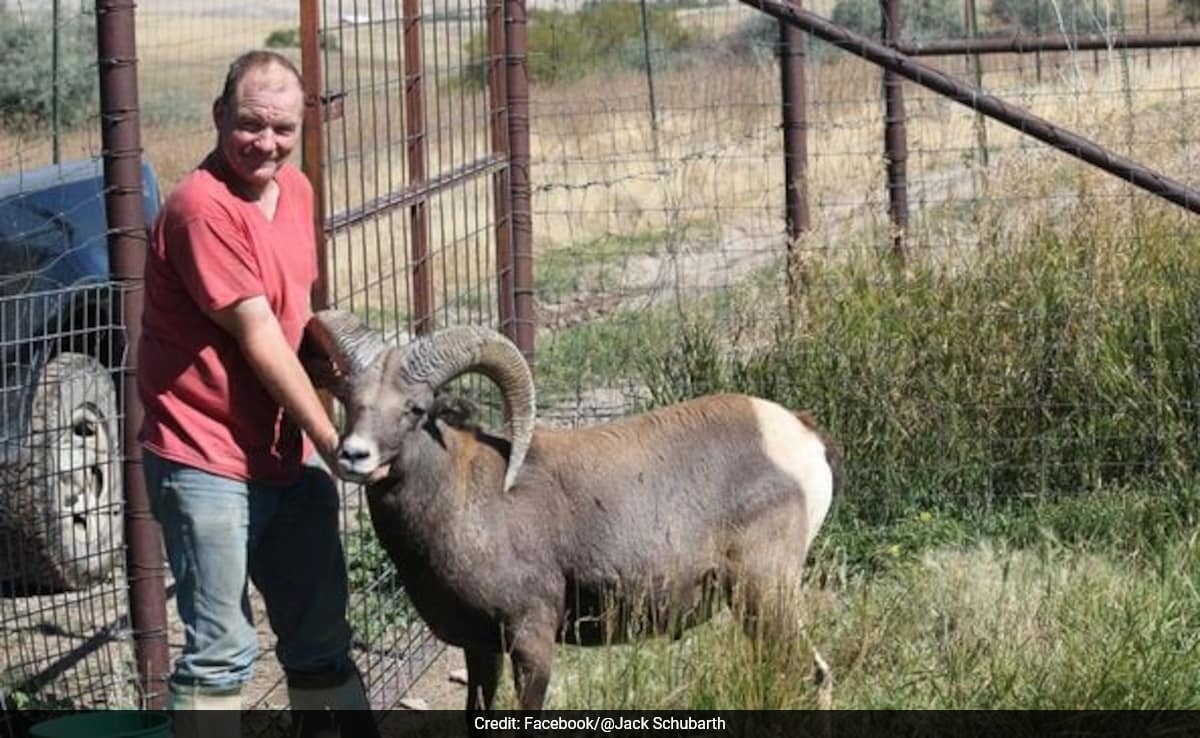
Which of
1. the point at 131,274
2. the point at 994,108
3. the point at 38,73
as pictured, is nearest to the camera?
the point at 131,274

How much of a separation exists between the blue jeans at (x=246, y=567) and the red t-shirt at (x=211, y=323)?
0.08 m

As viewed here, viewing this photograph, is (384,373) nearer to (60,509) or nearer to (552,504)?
(552,504)

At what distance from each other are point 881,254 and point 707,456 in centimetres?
309

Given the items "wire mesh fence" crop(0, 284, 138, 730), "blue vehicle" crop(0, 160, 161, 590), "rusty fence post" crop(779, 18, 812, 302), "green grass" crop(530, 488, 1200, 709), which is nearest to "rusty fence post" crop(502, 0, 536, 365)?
"rusty fence post" crop(779, 18, 812, 302)

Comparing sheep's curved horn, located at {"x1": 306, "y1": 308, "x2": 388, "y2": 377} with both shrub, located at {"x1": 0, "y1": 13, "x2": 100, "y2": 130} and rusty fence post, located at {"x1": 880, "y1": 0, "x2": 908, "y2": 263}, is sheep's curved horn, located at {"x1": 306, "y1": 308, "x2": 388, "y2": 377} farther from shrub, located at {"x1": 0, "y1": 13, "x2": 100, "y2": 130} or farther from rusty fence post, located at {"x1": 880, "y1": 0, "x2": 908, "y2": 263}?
shrub, located at {"x1": 0, "y1": 13, "x2": 100, "y2": 130}

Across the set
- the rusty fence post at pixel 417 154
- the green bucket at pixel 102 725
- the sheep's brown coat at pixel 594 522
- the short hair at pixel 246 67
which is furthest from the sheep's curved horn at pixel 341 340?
the rusty fence post at pixel 417 154

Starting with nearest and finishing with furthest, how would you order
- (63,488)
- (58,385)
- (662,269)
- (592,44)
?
(58,385), (63,488), (662,269), (592,44)

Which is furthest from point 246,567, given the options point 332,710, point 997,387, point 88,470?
point 997,387

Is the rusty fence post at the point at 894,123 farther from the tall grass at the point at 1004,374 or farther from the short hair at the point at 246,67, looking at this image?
the short hair at the point at 246,67

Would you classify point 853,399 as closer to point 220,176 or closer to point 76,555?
point 76,555

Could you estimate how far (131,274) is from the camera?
249 inches

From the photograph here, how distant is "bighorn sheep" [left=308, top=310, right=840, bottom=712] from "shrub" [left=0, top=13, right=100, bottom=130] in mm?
7204

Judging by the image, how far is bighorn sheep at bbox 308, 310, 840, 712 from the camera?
6.36m

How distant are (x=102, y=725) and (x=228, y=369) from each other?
1092 millimetres
